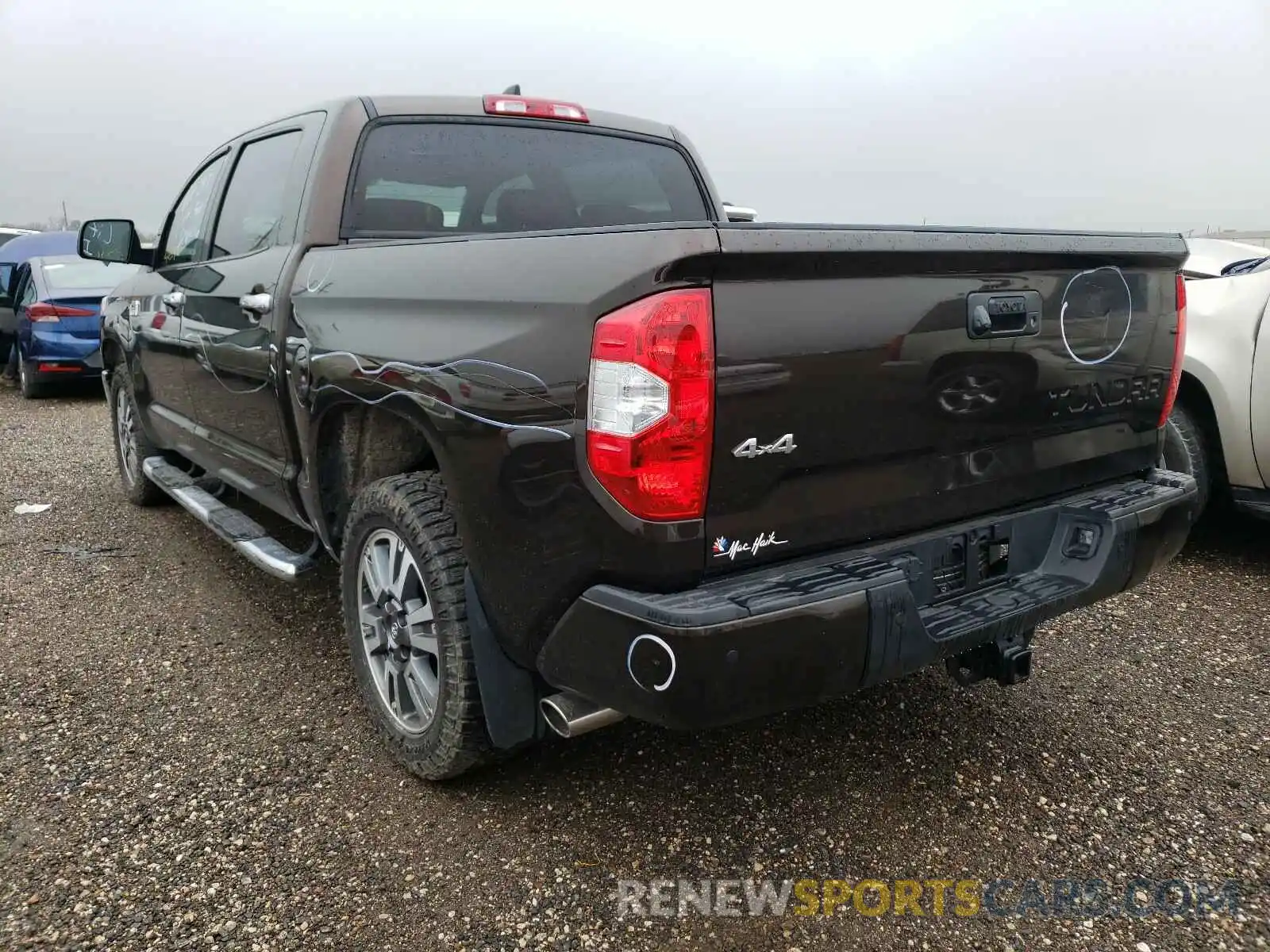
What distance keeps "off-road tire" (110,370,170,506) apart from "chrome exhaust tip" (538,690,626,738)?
12.1 feet

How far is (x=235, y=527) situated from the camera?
3631 millimetres

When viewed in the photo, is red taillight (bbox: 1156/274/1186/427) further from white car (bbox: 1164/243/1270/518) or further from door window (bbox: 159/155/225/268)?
door window (bbox: 159/155/225/268)

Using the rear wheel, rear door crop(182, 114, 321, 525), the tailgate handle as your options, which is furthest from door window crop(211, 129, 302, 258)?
the rear wheel

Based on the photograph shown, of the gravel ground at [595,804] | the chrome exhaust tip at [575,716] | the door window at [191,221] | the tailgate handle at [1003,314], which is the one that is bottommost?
the gravel ground at [595,804]

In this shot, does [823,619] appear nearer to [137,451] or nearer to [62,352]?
[137,451]

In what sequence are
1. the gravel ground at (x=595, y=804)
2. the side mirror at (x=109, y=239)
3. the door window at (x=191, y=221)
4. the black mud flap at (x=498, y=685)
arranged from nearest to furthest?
the gravel ground at (x=595, y=804)
the black mud flap at (x=498, y=685)
the door window at (x=191, y=221)
the side mirror at (x=109, y=239)

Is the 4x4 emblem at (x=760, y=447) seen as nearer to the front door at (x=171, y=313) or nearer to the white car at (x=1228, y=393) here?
the white car at (x=1228, y=393)

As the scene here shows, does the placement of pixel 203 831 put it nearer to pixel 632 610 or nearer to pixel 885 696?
pixel 632 610

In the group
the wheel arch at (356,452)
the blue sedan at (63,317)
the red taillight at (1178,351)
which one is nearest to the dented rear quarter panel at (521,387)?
the wheel arch at (356,452)

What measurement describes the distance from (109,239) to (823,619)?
417cm

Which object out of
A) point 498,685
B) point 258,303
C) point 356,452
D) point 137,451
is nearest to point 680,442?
point 498,685

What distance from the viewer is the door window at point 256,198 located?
3.32 meters

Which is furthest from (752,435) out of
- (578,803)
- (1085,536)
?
(578,803)

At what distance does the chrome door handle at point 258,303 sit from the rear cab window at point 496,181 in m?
0.33
